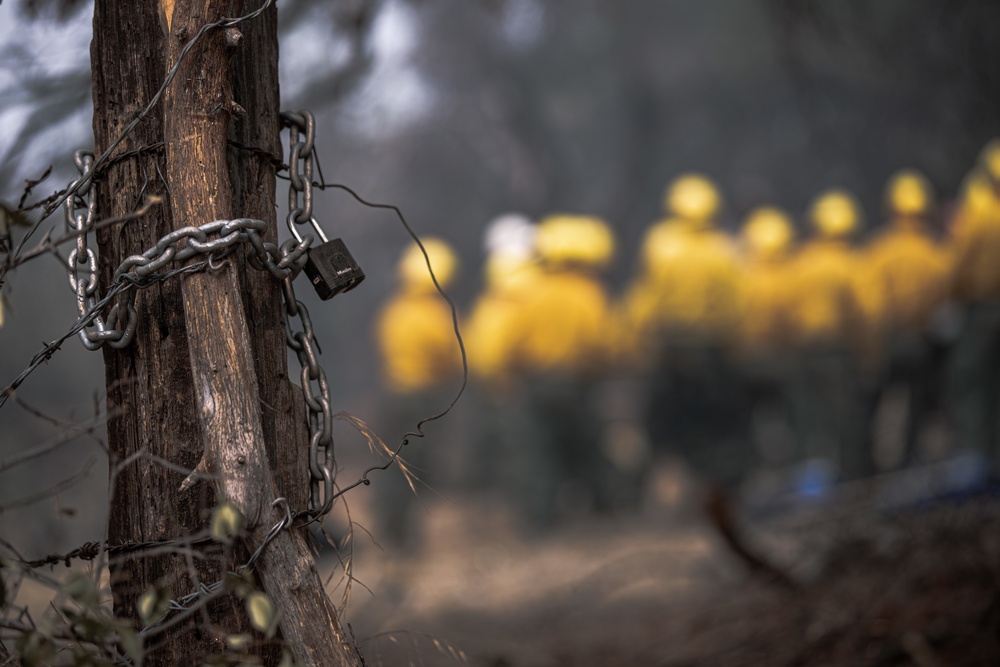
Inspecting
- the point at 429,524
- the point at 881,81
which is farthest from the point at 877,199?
the point at 429,524

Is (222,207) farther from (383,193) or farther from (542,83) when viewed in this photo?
(542,83)

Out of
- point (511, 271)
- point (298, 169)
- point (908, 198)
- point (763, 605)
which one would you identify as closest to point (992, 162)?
point (908, 198)

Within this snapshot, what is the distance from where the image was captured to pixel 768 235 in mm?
6820

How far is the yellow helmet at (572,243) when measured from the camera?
652 cm

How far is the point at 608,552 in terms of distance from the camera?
5.16m

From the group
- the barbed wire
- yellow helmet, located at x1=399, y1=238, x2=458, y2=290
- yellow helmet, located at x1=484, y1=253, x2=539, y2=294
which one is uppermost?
yellow helmet, located at x1=399, y1=238, x2=458, y2=290

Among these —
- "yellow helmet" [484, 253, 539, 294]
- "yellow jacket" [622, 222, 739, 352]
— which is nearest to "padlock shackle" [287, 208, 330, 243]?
"yellow jacket" [622, 222, 739, 352]

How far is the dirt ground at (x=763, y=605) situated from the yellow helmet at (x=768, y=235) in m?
2.84

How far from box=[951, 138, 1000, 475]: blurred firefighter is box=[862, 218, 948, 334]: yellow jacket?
2.28ft

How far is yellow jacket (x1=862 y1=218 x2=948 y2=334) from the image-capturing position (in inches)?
250

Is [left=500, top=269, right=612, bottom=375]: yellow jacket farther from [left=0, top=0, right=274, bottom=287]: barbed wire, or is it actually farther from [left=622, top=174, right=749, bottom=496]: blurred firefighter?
[left=0, top=0, right=274, bottom=287]: barbed wire

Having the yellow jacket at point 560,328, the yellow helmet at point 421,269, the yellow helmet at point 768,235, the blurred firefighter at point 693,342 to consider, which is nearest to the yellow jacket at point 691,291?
the blurred firefighter at point 693,342

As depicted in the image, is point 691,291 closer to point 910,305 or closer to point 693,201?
point 693,201

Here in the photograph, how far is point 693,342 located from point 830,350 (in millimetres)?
929
